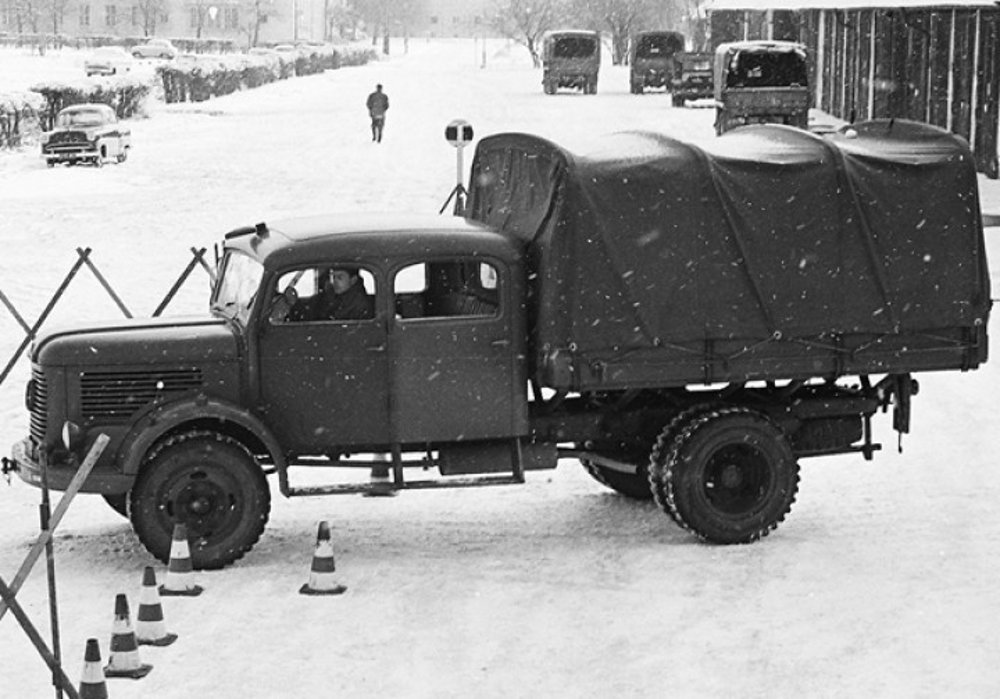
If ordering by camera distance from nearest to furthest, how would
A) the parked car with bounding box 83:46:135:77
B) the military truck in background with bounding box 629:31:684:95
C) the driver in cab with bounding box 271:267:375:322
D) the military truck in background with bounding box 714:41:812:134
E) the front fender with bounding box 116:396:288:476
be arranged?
the front fender with bounding box 116:396:288:476 < the driver in cab with bounding box 271:267:375:322 < the military truck in background with bounding box 714:41:812:134 < the military truck in background with bounding box 629:31:684:95 < the parked car with bounding box 83:46:135:77

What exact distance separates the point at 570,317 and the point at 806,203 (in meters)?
1.68

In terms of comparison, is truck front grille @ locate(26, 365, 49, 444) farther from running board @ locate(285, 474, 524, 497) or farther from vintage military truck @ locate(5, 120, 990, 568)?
running board @ locate(285, 474, 524, 497)

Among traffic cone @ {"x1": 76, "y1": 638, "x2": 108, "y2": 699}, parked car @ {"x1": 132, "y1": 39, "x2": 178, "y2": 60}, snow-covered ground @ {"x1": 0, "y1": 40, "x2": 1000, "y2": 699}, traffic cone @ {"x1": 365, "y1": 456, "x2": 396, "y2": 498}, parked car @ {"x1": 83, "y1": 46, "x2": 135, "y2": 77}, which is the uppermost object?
parked car @ {"x1": 132, "y1": 39, "x2": 178, "y2": 60}

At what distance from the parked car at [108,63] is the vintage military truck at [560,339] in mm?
65027

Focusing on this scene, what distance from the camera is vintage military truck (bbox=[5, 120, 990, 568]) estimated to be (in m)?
11.5

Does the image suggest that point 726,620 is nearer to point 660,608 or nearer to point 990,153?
point 660,608

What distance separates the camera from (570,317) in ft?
38.4

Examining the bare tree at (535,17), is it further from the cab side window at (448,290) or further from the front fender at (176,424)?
the front fender at (176,424)

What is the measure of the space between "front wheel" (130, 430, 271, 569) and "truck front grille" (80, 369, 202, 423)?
305 mm

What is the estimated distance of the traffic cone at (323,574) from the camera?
10.8 meters

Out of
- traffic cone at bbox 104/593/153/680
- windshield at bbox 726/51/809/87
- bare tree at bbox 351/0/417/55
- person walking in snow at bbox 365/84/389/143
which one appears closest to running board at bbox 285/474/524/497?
traffic cone at bbox 104/593/153/680

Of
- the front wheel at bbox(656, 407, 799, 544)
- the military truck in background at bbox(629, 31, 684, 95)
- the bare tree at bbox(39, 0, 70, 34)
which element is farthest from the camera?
the bare tree at bbox(39, 0, 70, 34)

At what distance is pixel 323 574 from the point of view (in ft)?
35.4

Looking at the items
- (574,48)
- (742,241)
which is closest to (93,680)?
(742,241)
